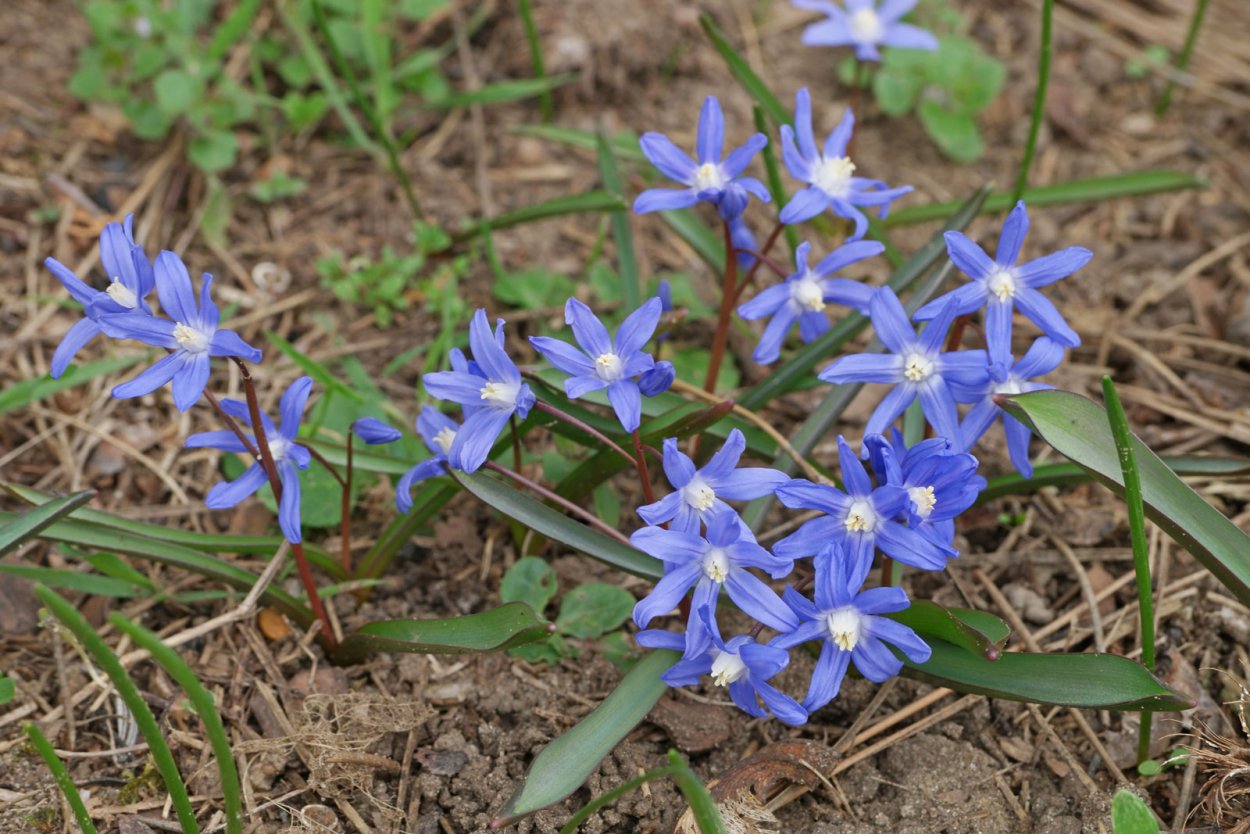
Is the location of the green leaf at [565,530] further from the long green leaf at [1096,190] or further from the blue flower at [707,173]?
the long green leaf at [1096,190]

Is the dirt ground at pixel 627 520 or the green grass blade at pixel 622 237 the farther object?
the green grass blade at pixel 622 237

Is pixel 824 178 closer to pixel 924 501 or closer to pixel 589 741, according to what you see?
pixel 924 501

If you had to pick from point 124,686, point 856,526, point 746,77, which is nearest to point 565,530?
point 856,526

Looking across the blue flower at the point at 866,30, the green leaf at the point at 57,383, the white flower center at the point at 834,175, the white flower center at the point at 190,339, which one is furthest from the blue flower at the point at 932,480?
the green leaf at the point at 57,383

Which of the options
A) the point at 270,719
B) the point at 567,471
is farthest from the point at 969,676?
the point at 270,719

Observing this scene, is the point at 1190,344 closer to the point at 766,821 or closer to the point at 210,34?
the point at 766,821

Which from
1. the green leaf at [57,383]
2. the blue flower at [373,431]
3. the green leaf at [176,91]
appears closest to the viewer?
the blue flower at [373,431]

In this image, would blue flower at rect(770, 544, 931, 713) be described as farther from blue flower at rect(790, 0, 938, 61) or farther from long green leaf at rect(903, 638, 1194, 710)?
blue flower at rect(790, 0, 938, 61)
